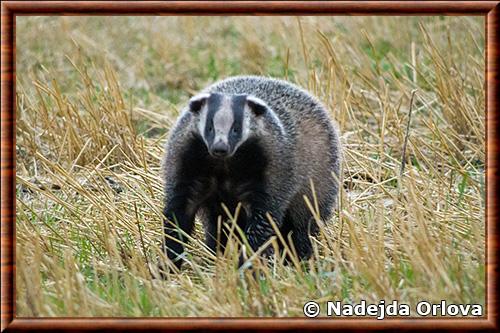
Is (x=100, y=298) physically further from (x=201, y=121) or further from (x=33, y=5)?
(x=33, y=5)

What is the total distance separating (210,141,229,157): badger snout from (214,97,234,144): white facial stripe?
0.03 m

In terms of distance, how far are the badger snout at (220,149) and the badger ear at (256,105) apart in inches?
18.1

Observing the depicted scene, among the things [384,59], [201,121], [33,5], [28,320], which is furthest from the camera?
[384,59]

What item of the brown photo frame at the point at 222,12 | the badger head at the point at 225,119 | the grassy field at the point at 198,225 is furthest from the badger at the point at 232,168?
the brown photo frame at the point at 222,12

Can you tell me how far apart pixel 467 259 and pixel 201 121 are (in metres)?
1.78

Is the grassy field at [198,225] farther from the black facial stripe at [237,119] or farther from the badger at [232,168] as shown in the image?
the black facial stripe at [237,119]

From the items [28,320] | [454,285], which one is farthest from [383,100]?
[28,320]

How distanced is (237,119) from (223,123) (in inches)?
4.3

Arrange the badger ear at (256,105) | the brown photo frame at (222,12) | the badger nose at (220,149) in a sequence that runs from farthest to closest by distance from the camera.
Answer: the badger ear at (256,105)
the badger nose at (220,149)
the brown photo frame at (222,12)

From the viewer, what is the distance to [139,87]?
10.1 metres

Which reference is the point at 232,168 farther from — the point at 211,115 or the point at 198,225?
the point at 198,225

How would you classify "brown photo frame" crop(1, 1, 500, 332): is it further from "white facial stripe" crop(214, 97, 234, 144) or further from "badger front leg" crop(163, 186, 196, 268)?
"badger front leg" crop(163, 186, 196, 268)

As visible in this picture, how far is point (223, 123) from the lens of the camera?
17.9 ft

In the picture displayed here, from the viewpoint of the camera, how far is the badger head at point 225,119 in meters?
5.40
